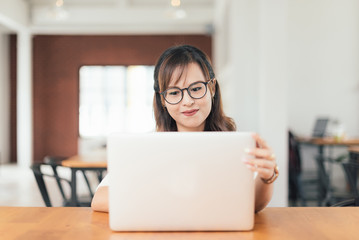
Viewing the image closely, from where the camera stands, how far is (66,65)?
10047mm

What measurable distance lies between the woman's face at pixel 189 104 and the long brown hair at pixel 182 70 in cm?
2

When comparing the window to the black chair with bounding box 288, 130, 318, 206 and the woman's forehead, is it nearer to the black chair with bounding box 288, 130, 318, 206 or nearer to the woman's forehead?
the black chair with bounding box 288, 130, 318, 206

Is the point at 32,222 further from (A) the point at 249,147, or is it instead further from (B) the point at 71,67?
(B) the point at 71,67

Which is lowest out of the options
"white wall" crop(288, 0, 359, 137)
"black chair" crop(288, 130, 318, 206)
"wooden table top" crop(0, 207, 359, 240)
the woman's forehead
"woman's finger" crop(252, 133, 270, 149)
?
"black chair" crop(288, 130, 318, 206)

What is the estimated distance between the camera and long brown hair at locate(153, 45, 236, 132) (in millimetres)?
1519

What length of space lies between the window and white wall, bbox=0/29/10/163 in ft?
6.69

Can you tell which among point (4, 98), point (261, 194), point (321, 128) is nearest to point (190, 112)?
point (261, 194)

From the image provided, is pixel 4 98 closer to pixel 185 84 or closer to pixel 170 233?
pixel 185 84

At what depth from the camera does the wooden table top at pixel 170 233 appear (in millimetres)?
890

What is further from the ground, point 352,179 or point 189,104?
point 189,104

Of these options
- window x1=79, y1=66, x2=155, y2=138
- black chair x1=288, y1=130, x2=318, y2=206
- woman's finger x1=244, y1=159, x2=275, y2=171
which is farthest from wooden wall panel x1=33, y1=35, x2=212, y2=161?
woman's finger x1=244, y1=159, x2=275, y2=171

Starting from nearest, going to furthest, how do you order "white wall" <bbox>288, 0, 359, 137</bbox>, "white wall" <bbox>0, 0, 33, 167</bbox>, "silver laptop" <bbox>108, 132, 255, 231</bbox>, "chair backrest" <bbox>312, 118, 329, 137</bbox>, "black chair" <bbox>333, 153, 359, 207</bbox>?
1. "silver laptop" <bbox>108, 132, 255, 231</bbox>
2. "black chair" <bbox>333, 153, 359, 207</bbox>
3. "chair backrest" <bbox>312, 118, 329, 137</bbox>
4. "white wall" <bbox>288, 0, 359, 137</bbox>
5. "white wall" <bbox>0, 0, 33, 167</bbox>

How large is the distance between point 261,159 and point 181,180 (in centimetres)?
20

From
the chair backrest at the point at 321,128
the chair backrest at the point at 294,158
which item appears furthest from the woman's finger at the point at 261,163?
the chair backrest at the point at 321,128
